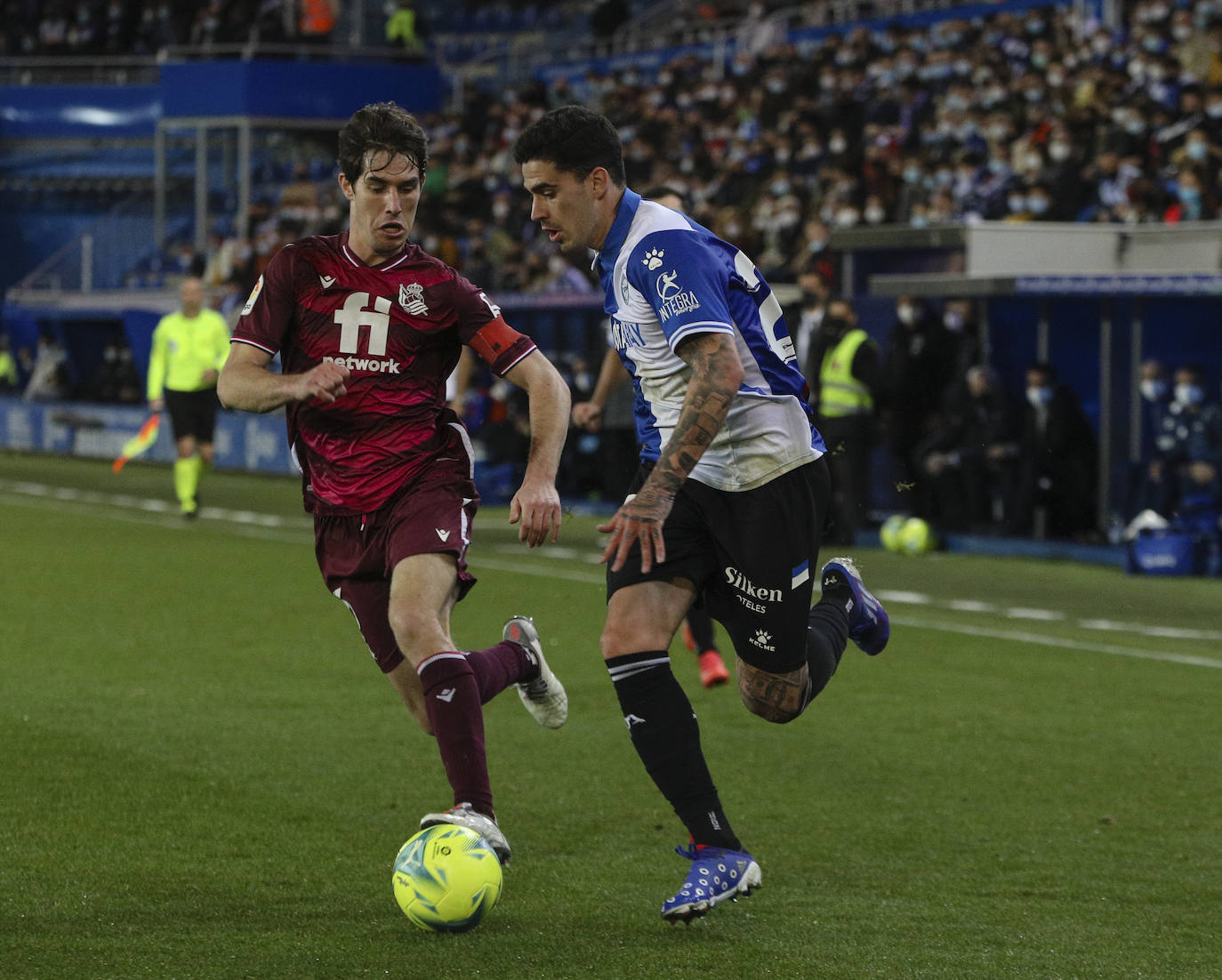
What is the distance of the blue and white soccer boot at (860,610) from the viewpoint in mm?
6203

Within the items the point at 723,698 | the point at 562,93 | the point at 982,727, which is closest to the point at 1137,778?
the point at 982,727

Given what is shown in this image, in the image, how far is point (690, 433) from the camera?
4742mm

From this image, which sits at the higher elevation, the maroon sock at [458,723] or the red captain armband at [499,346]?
the red captain armband at [499,346]

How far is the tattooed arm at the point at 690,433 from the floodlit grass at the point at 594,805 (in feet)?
3.42

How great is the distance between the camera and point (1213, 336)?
50.3ft

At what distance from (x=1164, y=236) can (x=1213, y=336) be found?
55.8 inches

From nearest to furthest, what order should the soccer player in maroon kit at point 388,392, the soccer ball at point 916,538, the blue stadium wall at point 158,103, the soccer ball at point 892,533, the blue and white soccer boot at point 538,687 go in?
the soccer player in maroon kit at point 388,392 < the blue and white soccer boot at point 538,687 < the soccer ball at point 916,538 < the soccer ball at point 892,533 < the blue stadium wall at point 158,103

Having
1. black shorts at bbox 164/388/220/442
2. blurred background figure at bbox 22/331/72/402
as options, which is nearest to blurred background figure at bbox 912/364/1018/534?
black shorts at bbox 164/388/220/442

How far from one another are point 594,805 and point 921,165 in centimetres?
1595

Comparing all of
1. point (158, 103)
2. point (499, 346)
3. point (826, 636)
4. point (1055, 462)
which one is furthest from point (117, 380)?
point (826, 636)

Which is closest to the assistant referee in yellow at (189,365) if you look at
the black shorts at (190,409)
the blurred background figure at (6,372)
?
the black shorts at (190,409)

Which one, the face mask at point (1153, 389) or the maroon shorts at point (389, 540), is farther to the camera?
the face mask at point (1153, 389)

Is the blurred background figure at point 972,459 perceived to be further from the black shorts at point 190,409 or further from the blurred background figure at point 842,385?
the black shorts at point 190,409

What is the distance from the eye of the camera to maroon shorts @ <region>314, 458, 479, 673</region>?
5379mm
